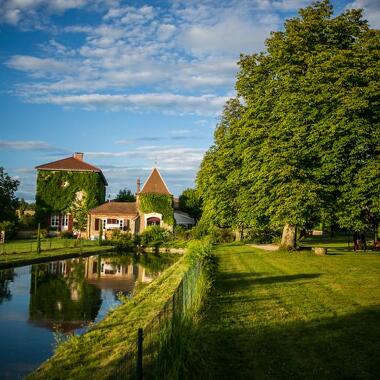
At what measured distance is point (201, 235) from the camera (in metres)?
42.6

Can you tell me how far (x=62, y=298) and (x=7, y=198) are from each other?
30.4 m

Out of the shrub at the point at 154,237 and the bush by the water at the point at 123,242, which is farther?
the shrub at the point at 154,237

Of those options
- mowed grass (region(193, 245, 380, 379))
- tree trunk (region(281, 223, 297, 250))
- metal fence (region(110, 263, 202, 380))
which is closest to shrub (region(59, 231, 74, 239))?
tree trunk (region(281, 223, 297, 250))

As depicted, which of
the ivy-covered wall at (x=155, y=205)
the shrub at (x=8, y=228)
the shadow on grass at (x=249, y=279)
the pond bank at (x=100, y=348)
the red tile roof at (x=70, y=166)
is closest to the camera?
the pond bank at (x=100, y=348)

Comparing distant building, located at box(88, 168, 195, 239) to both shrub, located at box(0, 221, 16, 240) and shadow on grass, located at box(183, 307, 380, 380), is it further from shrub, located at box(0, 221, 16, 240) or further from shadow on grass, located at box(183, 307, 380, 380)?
shadow on grass, located at box(183, 307, 380, 380)

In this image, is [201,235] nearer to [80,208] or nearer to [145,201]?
[145,201]

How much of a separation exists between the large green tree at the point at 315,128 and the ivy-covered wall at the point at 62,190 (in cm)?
2818

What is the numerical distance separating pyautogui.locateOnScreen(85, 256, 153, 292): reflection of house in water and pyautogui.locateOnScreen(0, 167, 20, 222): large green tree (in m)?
17.2

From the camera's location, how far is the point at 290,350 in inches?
321

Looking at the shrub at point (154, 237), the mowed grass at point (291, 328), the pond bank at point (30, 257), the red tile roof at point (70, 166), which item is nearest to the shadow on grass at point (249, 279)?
the mowed grass at point (291, 328)

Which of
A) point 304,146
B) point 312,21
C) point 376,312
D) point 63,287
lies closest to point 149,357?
point 376,312

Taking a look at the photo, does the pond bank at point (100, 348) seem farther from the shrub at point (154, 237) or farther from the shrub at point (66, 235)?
the shrub at point (66, 235)

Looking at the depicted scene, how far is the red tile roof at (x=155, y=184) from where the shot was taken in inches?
1998

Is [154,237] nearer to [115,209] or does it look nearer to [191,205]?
[115,209]
